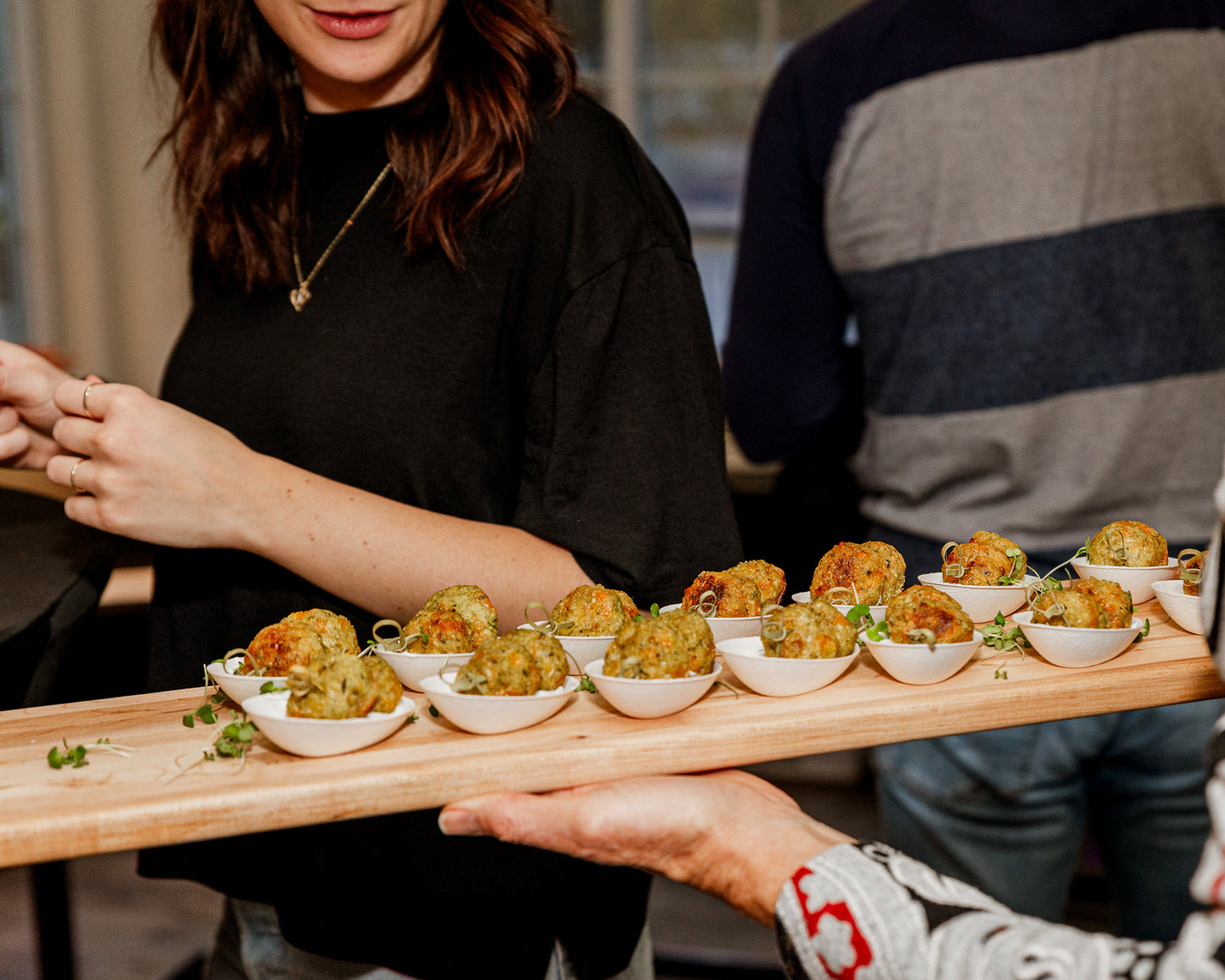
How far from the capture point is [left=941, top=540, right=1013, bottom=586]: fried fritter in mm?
1212

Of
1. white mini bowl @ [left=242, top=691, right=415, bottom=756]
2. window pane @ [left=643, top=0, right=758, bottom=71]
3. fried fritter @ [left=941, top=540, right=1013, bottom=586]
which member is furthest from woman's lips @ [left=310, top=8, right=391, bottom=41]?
window pane @ [left=643, top=0, right=758, bottom=71]

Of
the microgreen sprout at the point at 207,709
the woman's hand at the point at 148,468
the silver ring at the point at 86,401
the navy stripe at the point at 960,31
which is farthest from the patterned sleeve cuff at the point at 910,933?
the navy stripe at the point at 960,31

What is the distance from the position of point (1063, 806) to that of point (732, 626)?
88 centimetres

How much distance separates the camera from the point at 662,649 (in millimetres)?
957

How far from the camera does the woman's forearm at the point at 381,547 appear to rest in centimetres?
112

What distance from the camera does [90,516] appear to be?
3.64ft

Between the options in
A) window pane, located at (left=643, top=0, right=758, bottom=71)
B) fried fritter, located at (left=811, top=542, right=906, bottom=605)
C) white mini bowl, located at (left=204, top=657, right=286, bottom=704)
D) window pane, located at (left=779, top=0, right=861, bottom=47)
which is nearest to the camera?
white mini bowl, located at (left=204, top=657, right=286, bottom=704)

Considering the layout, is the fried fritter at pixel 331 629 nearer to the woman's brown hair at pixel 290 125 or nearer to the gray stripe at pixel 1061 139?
the woman's brown hair at pixel 290 125

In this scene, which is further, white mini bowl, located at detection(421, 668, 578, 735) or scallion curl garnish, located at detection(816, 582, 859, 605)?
scallion curl garnish, located at detection(816, 582, 859, 605)

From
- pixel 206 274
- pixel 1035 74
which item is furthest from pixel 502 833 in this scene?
pixel 1035 74

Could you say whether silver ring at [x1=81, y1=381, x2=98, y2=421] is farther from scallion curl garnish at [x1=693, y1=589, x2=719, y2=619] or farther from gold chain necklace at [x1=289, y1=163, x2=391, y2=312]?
scallion curl garnish at [x1=693, y1=589, x2=719, y2=619]

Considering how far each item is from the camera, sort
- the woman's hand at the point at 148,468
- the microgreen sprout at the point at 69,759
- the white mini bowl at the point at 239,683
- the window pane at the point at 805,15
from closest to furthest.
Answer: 1. the microgreen sprout at the point at 69,759
2. the white mini bowl at the point at 239,683
3. the woman's hand at the point at 148,468
4. the window pane at the point at 805,15

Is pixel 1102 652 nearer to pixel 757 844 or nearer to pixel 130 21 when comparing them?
pixel 757 844

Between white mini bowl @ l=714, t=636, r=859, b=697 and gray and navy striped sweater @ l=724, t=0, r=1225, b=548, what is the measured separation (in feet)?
2.43
